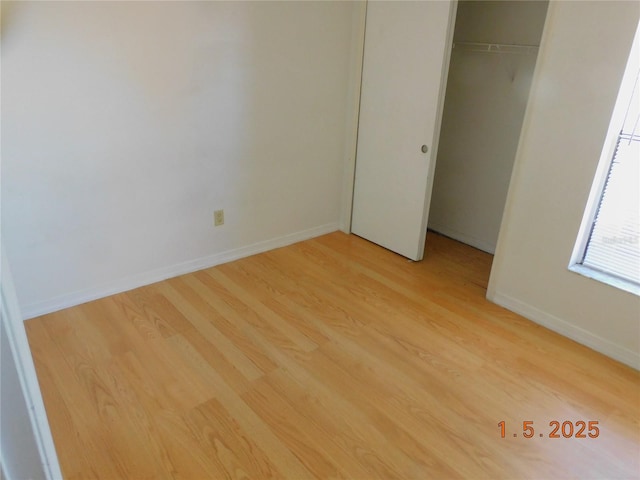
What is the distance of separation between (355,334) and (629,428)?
1.24 m

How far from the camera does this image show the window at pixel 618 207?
2.11 meters

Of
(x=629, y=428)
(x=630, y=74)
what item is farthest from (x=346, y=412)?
(x=630, y=74)

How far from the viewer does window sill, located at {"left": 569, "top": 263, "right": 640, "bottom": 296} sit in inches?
87.2

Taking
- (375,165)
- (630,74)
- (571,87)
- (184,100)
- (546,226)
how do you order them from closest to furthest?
(630,74), (571,87), (546,226), (184,100), (375,165)

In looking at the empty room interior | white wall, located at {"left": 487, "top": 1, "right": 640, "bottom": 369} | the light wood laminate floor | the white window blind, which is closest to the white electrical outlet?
the empty room interior

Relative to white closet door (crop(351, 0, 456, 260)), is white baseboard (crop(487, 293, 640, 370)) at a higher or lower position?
lower

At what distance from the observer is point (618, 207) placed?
7.33 ft

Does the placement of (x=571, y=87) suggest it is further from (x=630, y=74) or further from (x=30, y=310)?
(x=30, y=310)

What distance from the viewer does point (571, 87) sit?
2.19 m

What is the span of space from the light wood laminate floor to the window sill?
14.6 inches

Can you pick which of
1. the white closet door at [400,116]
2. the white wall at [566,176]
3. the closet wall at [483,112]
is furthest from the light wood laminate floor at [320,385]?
the closet wall at [483,112]

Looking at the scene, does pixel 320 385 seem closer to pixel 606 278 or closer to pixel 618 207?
pixel 606 278
